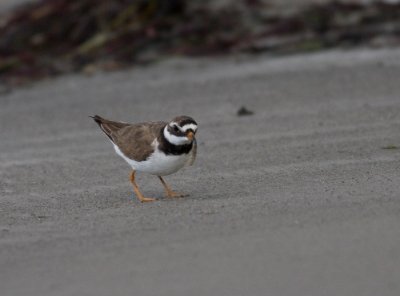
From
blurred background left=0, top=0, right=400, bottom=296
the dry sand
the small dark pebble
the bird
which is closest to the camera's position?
the dry sand

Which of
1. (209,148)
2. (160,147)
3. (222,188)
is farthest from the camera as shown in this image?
(209,148)

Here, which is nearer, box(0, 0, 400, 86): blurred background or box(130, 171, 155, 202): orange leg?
box(130, 171, 155, 202): orange leg

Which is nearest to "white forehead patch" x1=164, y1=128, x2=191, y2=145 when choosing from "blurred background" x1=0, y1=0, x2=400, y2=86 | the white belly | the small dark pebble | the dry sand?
the white belly

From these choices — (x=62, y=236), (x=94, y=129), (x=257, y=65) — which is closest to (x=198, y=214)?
Result: (x=62, y=236)

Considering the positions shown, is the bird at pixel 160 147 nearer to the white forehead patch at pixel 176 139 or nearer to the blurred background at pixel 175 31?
the white forehead patch at pixel 176 139

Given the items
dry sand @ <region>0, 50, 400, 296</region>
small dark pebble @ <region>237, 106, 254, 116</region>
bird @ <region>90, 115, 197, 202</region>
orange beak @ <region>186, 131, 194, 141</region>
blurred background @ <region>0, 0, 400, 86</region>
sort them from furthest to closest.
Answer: blurred background @ <region>0, 0, 400, 86</region>, small dark pebble @ <region>237, 106, 254, 116</region>, bird @ <region>90, 115, 197, 202</region>, orange beak @ <region>186, 131, 194, 141</region>, dry sand @ <region>0, 50, 400, 296</region>

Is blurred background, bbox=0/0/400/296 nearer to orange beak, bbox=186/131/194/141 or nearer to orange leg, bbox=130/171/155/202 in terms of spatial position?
orange leg, bbox=130/171/155/202

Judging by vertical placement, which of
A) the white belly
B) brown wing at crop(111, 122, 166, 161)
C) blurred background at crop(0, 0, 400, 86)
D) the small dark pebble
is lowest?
the small dark pebble

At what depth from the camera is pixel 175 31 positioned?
1662 centimetres

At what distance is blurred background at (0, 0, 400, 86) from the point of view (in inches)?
623

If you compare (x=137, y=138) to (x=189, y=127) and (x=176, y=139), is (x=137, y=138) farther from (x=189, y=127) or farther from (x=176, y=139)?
(x=189, y=127)

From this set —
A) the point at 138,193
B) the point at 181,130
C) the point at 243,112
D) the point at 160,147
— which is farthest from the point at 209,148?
the point at 181,130

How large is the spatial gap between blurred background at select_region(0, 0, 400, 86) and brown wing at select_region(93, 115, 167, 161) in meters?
6.78

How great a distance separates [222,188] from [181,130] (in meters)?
0.78
